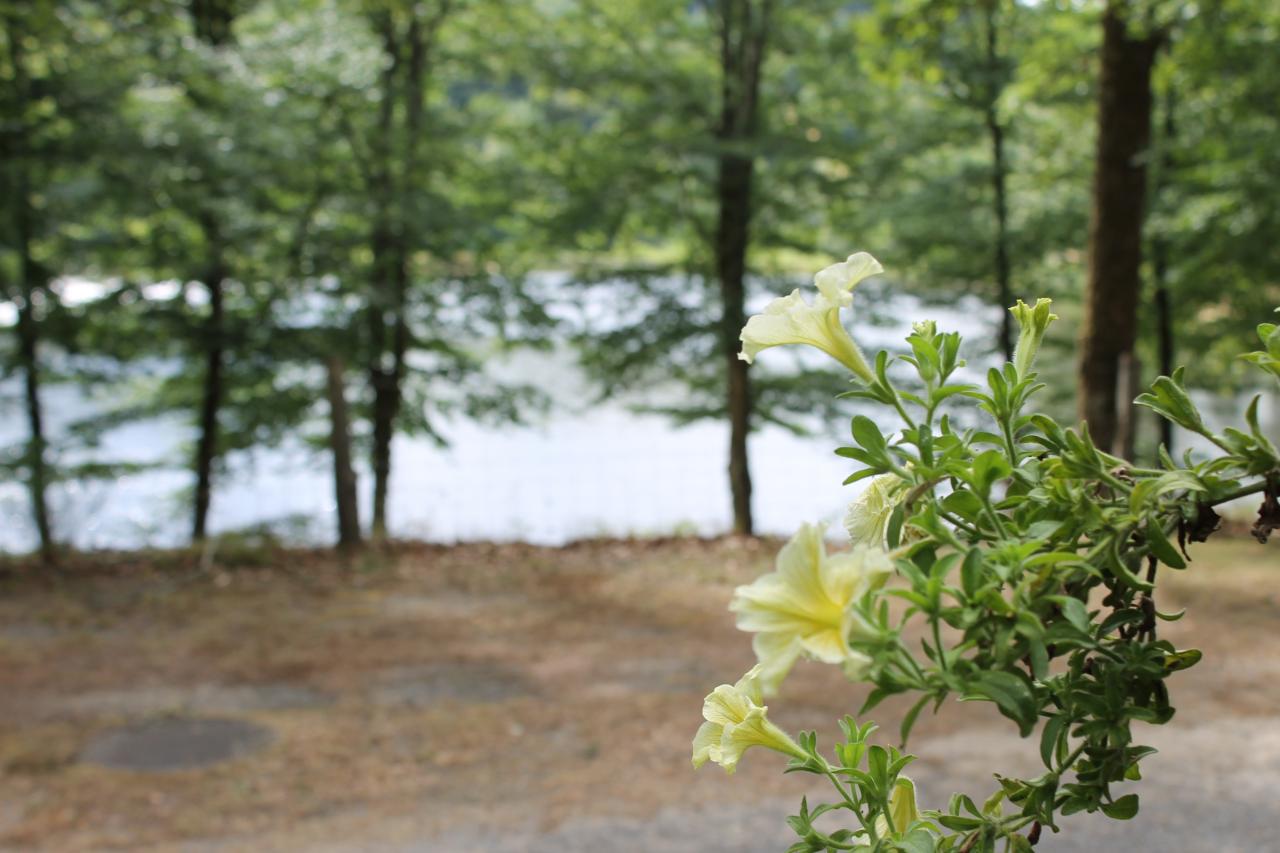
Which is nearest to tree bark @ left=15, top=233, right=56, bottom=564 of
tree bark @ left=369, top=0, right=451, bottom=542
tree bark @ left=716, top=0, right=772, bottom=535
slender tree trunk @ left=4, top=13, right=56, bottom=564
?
slender tree trunk @ left=4, top=13, right=56, bottom=564

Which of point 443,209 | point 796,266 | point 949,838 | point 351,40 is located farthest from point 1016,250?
point 949,838

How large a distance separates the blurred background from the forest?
4cm

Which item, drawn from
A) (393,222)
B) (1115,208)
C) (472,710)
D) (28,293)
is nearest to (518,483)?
(393,222)

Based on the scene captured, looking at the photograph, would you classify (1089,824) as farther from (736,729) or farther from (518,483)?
(518,483)

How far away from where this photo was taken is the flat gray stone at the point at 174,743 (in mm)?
4559

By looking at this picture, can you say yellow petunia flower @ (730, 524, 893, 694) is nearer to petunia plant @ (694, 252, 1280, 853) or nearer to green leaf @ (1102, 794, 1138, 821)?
petunia plant @ (694, 252, 1280, 853)

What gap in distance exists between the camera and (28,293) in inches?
325

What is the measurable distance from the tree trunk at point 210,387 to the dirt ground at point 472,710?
1.99 meters

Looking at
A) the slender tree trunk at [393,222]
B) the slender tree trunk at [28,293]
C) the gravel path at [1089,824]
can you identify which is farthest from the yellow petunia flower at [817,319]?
the slender tree trunk at [393,222]

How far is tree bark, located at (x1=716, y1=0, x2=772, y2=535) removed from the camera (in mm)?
9102

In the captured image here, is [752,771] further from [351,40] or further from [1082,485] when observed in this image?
[351,40]

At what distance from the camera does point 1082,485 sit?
830mm

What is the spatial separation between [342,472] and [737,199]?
3892mm

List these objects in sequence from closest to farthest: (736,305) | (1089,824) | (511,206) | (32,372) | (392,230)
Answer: (1089,824)
(32,372)
(392,230)
(736,305)
(511,206)
